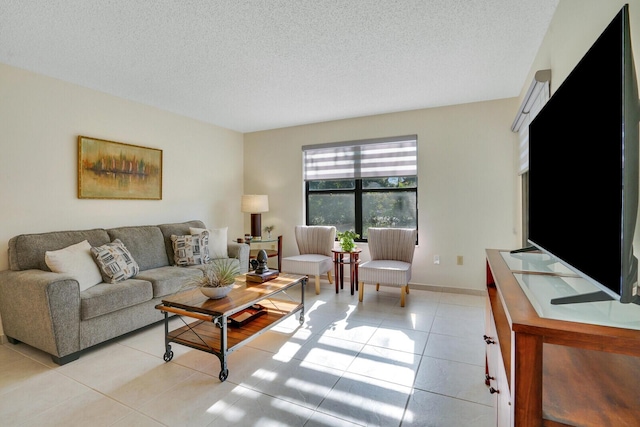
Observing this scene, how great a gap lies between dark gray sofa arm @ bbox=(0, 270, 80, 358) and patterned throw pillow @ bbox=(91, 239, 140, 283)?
1.38ft

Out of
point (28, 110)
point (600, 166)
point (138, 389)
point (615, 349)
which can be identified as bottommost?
point (138, 389)

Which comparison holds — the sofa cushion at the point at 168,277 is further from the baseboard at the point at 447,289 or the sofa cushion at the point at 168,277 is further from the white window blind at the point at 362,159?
the baseboard at the point at 447,289

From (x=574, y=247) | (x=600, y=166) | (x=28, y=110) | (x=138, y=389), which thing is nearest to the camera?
(x=600, y=166)

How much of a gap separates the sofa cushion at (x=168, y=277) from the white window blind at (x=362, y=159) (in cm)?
228

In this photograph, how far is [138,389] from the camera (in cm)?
191

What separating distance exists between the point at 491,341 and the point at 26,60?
3.95 meters

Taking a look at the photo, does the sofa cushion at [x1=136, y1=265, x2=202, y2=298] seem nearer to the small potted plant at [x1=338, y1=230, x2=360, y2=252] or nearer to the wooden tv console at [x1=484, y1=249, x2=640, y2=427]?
the small potted plant at [x1=338, y1=230, x2=360, y2=252]

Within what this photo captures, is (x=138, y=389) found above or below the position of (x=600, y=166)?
below

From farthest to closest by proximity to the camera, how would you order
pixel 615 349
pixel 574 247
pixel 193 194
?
pixel 193 194 → pixel 574 247 → pixel 615 349

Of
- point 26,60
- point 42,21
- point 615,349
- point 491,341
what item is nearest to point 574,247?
point 615,349

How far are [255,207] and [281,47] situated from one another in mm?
2581

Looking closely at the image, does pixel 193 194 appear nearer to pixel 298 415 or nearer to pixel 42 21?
pixel 42 21

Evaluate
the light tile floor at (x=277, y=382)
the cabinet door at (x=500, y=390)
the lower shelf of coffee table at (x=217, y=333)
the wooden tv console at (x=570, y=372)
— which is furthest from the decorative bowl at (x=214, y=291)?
the wooden tv console at (x=570, y=372)

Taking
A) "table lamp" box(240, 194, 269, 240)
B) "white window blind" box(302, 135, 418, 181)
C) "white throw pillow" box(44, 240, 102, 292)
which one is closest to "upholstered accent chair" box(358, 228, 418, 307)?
"white window blind" box(302, 135, 418, 181)
